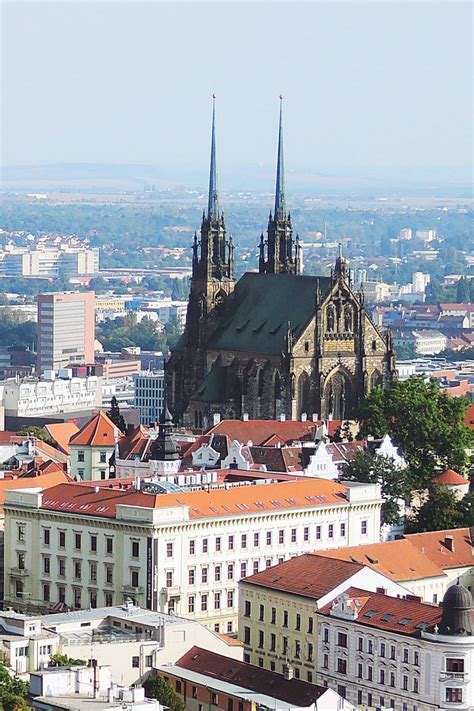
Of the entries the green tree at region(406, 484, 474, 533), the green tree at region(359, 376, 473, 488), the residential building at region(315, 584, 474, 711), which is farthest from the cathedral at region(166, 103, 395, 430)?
the residential building at region(315, 584, 474, 711)

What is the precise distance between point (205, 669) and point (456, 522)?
32.1m

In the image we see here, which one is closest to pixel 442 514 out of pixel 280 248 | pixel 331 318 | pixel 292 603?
pixel 292 603

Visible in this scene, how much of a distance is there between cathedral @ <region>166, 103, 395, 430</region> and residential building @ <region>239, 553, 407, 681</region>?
152ft

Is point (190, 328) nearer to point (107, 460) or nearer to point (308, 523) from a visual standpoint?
point (107, 460)

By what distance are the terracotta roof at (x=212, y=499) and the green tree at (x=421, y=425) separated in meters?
14.9

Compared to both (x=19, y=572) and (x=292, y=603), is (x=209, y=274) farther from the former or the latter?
(x=292, y=603)

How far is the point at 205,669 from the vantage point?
8231 cm

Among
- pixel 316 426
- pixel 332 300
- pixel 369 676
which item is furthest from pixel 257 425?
pixel 369 676

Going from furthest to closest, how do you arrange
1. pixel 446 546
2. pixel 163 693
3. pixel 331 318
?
pixel 331 318
pixel 446 546
pixel 163 693

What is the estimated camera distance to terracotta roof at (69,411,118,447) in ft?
420

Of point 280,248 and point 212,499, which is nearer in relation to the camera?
point 212,499

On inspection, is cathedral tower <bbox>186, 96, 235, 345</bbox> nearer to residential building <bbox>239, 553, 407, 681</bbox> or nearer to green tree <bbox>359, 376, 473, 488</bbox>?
green tree <bbox>359, 376, 473, 488</bbox>

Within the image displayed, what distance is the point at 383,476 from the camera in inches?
4530

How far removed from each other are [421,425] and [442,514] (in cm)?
1141
